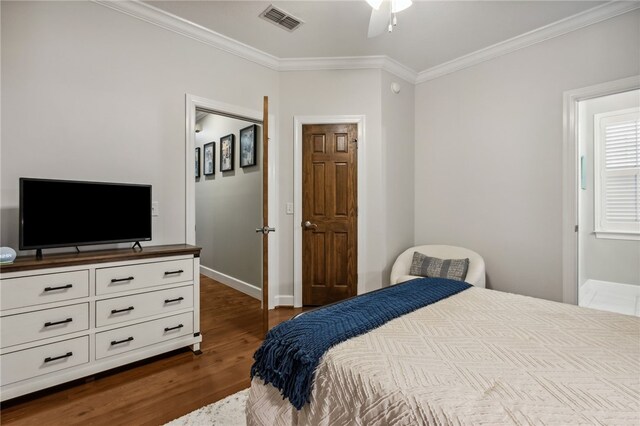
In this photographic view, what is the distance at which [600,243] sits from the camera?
404cm

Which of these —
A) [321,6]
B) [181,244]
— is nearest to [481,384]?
[181,244]

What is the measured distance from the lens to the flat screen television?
6.38 feet

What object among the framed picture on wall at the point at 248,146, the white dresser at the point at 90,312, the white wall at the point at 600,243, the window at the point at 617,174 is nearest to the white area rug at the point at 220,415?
the white dresser at the point at 90,312

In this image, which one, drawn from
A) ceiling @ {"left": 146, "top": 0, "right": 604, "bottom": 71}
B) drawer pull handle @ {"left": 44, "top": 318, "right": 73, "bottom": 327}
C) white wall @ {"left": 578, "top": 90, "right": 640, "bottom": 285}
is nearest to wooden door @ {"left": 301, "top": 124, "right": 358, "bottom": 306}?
ceiling @ {"left": 146, "top": 0, "right": 604, "bottom": 71}

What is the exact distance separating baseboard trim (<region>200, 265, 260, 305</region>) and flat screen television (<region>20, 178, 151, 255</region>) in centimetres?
182

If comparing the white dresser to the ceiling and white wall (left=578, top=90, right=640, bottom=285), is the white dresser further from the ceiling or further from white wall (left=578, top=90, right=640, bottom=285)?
white wall (left=578, top=90, right=640, bottom=285)

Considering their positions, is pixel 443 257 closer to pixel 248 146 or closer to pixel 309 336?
pixel 309 336

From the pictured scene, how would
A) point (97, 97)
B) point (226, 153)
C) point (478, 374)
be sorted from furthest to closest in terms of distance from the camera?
point (226, 153) < point (97, 97) < point (478, 374)

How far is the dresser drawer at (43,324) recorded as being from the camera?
5.75 feet

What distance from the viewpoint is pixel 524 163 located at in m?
3.09

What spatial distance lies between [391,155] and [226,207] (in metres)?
2.43

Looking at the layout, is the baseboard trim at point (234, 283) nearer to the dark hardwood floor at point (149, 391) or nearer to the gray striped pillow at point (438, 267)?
the dark hardwood floor at point (149, 391)

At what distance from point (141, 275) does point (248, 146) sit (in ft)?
7.42

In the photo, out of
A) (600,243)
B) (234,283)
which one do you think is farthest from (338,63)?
(600,243)
